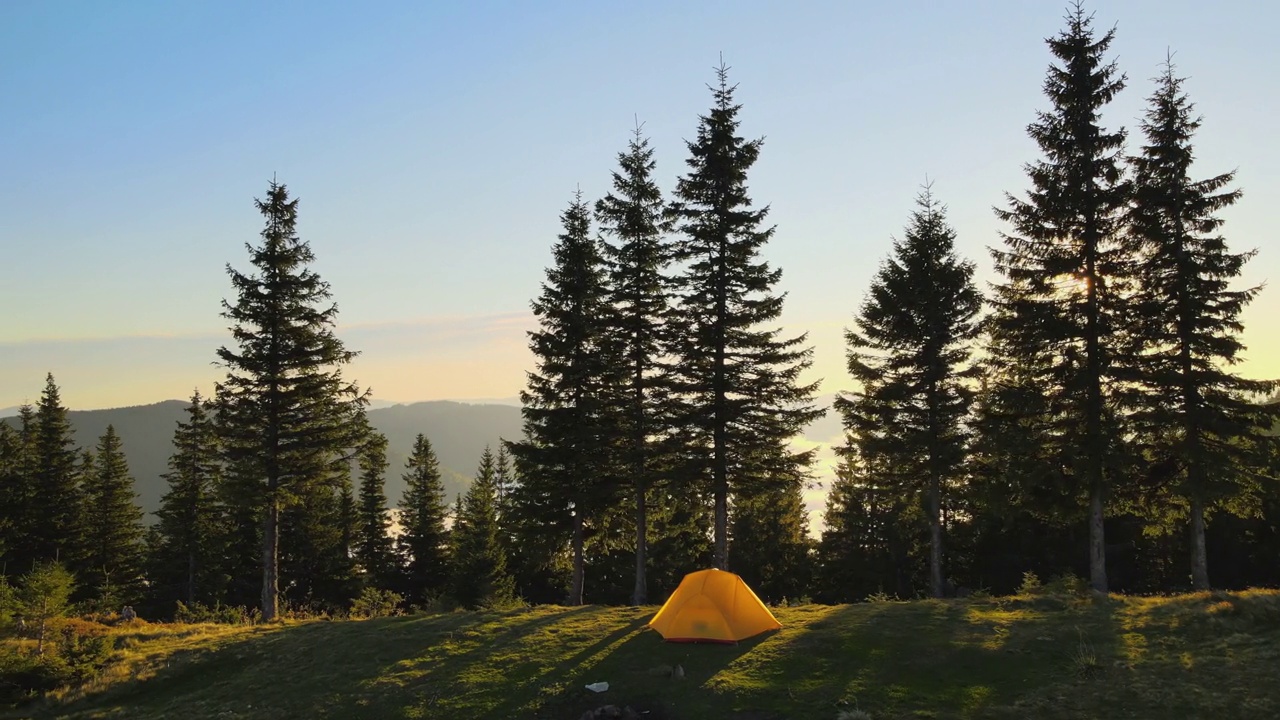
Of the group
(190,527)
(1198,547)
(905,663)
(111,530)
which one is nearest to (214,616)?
(190,527)

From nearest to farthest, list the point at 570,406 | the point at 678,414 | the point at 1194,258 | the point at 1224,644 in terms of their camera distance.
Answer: the point at 1224,644, the point at 1194,258, the point at 678,414, the point at 570,406

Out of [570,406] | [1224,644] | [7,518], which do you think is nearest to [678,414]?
[570,406]

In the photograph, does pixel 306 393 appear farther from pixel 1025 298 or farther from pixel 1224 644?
pixel 1224 644

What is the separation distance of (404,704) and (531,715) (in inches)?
126

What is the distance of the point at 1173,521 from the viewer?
23.9 meters

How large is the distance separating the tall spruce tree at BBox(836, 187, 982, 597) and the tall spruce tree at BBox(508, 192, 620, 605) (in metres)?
9.24

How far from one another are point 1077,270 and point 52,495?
59015 mm

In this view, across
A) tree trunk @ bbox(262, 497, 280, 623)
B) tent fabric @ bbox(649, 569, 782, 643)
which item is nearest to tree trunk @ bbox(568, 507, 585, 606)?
tent fabric @ bbox(649, 569, 782, 643)

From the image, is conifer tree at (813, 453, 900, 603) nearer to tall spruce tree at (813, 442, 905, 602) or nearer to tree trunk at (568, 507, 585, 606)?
tall spruce tree at (813, 442, 905, 602)

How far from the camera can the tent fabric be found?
58.7 ft

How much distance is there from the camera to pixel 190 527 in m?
49.1

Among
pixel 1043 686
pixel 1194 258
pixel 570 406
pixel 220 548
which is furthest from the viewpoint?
pixel 220 548

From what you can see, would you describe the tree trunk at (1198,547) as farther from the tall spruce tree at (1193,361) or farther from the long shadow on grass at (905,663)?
the long shadow on grass at (905,663)

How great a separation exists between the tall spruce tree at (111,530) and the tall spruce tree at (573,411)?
37.1 meters
